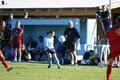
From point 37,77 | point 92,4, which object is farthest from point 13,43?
point 37,77

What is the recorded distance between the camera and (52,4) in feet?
93.3

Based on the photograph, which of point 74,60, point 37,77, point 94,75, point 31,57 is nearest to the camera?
point 37,77

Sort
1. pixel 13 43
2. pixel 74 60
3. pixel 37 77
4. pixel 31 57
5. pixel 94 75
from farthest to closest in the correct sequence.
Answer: pixel 31 57, pixel 13 43, pixel 74 60, pixel 94 75, pixel 37 77

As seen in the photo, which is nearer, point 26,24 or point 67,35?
point 67,35

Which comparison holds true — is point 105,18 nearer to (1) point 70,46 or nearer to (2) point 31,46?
(1) point 70,46

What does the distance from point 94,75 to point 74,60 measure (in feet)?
17.4

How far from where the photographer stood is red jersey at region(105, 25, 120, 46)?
14.3 metres

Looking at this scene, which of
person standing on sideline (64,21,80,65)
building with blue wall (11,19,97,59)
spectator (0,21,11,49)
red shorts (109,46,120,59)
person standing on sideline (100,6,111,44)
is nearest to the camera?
red shorts (109,46,120,59)

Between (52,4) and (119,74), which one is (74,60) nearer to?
(119,74)

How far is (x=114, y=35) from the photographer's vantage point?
47.2 ft

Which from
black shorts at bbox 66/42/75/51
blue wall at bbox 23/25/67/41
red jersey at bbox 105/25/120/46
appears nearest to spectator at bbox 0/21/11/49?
blue wall at bbox 23/25/67/41

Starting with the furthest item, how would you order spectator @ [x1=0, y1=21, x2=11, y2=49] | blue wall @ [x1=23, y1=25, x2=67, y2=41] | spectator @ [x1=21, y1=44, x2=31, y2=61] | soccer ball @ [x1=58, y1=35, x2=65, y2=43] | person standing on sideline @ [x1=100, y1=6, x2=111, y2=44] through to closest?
blue wall @ [x1=23, y1=25, x2=67, y2=41]
spectator @ [x1=0, y1=21, x2=11, y2=49]
spectator @ [x1=21, y1=44, x2=31, y2=61]
soccer ball @ [x1=58, y1=35, x2=65, y2=43]
person standing on sideline @ [x1=100, y1=6, x2=111, y2=44]

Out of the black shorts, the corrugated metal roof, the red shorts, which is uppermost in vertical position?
the corrugated metal roof

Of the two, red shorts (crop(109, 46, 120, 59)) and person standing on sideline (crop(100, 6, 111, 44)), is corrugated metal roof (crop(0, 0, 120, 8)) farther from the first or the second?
red shorts (crop(109, 46, 120, 59))
